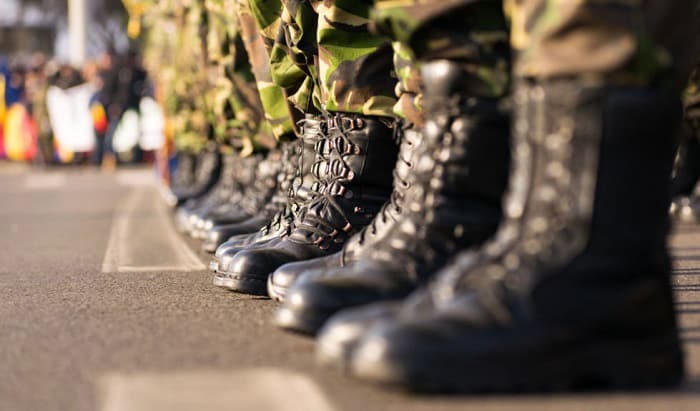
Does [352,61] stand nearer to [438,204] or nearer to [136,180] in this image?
[438,204]

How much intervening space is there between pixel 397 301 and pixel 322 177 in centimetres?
95

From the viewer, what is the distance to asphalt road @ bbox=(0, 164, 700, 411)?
173 cm

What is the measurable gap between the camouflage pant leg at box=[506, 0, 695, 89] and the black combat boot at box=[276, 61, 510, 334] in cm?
33

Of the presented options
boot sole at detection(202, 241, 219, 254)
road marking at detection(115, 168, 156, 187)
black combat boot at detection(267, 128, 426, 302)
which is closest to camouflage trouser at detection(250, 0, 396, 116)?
black combat boot at detection(267, 128, 426, 302)

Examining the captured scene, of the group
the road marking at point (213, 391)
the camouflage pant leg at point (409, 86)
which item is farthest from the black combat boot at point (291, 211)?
the road marking at point (213, 391)

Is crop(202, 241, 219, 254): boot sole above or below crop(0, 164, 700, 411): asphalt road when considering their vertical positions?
below

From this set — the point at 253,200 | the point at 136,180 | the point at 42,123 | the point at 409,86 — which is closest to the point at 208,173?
the point at 253,200

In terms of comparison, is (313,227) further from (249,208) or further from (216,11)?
(216,11)

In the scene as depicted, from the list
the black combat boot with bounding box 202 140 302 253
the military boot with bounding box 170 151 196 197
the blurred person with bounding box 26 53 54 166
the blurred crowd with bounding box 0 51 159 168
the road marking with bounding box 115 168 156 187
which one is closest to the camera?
the black combat boot with bounding box 202 140 302 253

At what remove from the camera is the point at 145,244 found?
17.0ft

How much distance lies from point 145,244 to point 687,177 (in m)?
2.74

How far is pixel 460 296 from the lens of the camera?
5.84ft

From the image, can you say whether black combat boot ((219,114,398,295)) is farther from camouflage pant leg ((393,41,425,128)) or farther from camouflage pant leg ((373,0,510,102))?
camouflage pant leg ((373,0,510,102))

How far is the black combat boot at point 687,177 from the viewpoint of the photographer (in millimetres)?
5801
